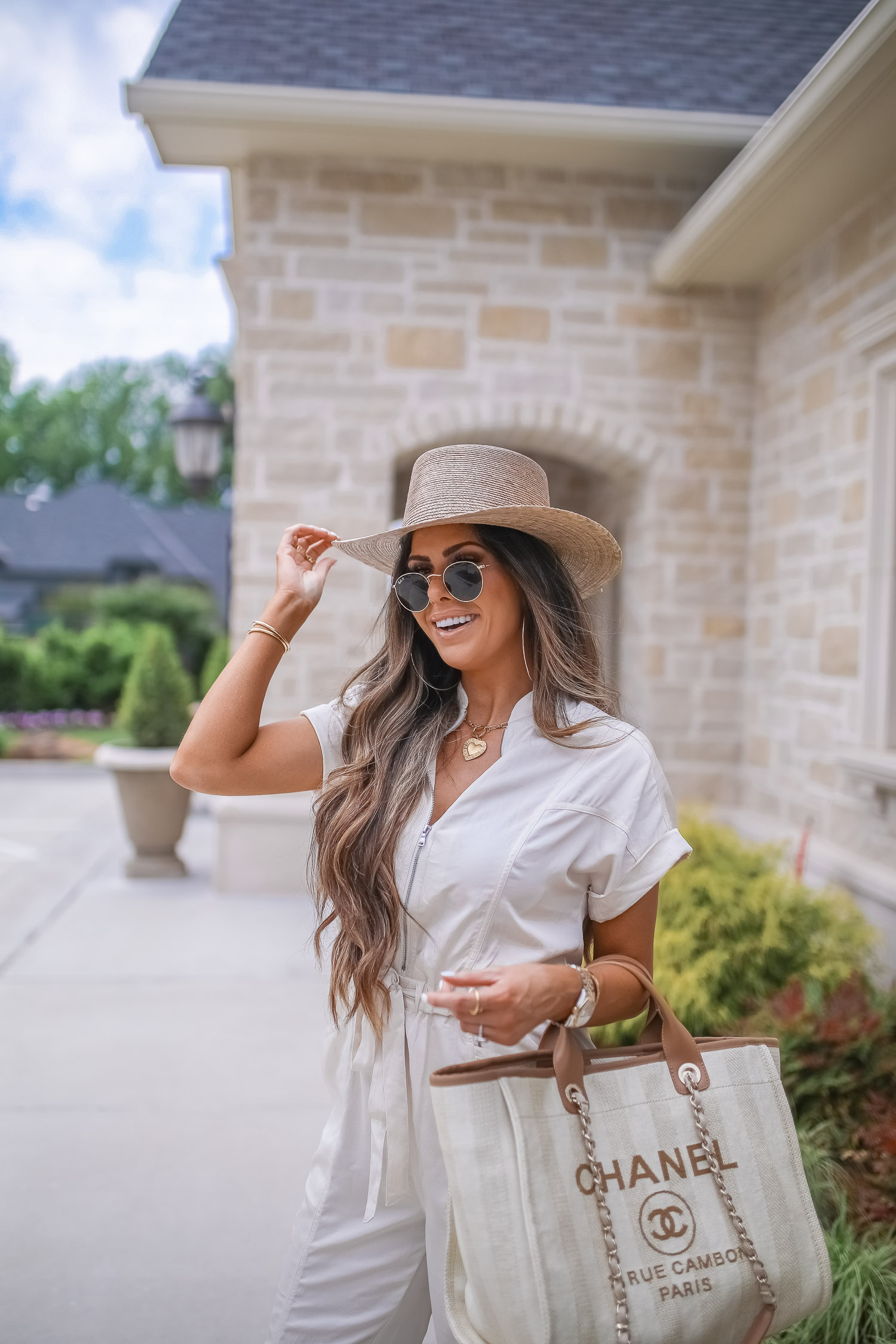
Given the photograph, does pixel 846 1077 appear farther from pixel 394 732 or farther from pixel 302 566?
pixel 302 566

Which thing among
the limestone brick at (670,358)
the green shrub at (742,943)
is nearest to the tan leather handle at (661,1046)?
the green shrub at (742,943)

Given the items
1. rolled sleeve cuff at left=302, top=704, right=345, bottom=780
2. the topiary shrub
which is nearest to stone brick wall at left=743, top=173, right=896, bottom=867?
the topiary shrub

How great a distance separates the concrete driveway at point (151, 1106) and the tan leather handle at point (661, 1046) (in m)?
0.89

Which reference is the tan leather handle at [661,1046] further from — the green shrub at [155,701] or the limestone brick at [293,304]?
the green shrub at [155,701]

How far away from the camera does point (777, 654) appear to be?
17.9ft

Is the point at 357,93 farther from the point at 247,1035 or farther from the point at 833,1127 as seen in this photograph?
the point at 833,1127

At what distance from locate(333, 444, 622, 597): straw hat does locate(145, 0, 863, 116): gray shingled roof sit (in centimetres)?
424

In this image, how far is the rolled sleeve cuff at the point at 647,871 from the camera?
1579 mm

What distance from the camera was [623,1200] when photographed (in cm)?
130

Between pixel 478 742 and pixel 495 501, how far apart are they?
1.31 feet

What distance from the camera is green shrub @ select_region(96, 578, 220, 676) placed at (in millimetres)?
20656

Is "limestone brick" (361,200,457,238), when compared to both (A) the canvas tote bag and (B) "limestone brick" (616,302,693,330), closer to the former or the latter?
(B) "limestone brick" (616,302,693,330)

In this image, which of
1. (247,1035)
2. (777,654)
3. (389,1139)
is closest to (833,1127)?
(389,1139)

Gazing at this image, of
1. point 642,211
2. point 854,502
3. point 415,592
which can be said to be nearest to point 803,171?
point 854,502
